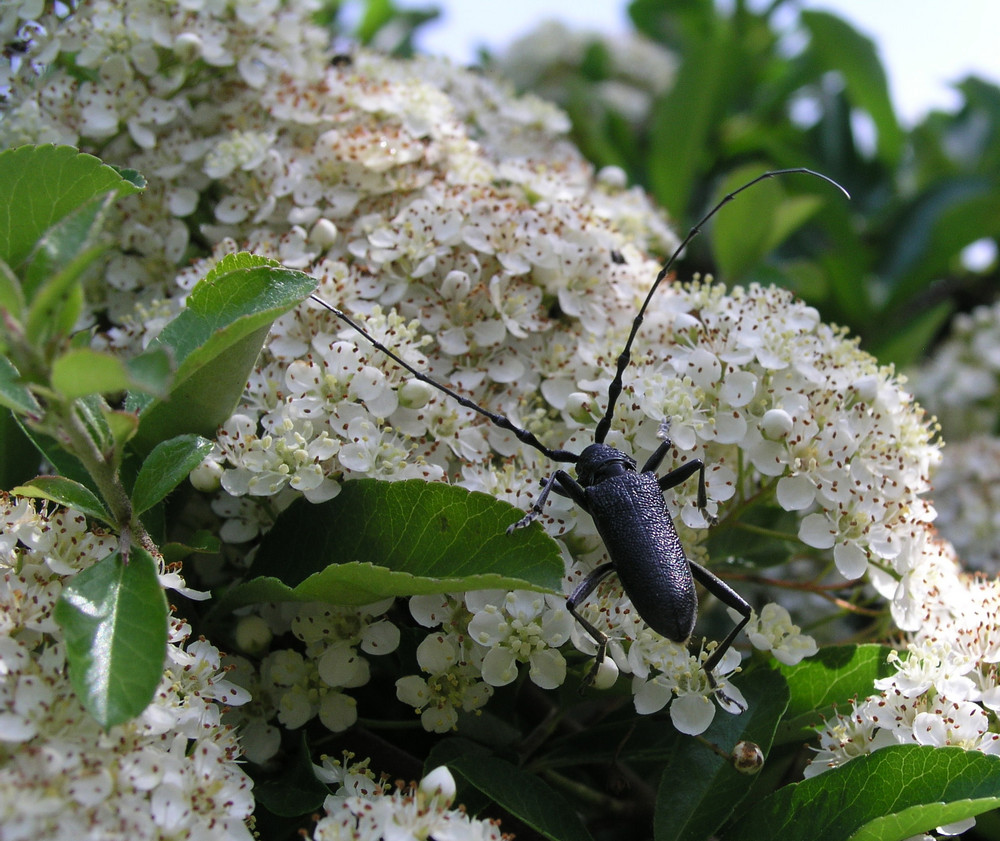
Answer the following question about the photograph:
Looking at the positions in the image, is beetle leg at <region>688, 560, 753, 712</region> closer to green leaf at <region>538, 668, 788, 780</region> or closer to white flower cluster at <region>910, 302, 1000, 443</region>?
green leaf at <region>538, 668, 788, 780</region>

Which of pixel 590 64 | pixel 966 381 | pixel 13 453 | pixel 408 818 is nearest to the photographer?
pixel 408 818

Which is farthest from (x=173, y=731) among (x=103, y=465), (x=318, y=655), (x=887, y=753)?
(x=887, y=753)

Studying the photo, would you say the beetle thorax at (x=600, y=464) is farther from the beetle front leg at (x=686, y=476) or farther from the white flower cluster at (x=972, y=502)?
the white flower cluster at (x=972, y=502)

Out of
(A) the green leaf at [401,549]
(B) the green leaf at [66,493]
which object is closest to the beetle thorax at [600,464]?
(A) the green leaf at [401,549]

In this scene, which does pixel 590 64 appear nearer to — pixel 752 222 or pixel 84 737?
pixel 752 222

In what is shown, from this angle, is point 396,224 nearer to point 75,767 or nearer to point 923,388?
point 75,767

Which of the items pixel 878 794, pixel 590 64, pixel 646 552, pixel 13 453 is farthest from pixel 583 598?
pixel 590 64

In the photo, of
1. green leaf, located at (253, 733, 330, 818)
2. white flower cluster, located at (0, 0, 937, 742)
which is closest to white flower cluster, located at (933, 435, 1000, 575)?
white flower cluster, located at (0, 0, 937, 742)
